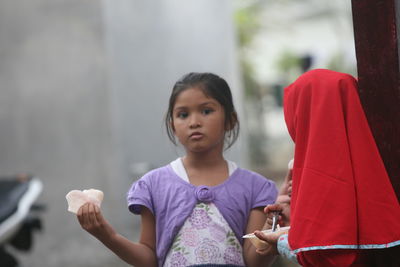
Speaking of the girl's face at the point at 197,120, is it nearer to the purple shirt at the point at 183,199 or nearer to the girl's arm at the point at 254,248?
the purple shirt at the point at 183,199

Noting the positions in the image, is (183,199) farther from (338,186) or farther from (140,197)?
(338,186)

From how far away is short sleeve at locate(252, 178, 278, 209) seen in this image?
2.52 meters

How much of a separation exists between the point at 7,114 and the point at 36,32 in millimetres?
876

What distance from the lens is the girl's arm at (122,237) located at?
88.2 inches

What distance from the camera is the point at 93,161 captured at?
734 cm

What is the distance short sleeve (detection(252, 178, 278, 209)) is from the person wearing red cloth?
0.45 metres

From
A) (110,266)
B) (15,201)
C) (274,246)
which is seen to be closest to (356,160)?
(274,246)

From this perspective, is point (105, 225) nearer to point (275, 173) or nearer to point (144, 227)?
point (144, 227)

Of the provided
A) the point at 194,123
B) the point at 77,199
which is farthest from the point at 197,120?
the point at 77,199

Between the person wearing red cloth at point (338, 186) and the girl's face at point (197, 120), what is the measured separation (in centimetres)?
50

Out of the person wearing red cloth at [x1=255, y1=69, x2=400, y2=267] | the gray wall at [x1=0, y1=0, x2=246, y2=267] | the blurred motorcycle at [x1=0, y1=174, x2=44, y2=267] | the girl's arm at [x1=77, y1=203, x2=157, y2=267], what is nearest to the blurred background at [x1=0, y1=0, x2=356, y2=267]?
the gray wall at [x1=0, y1=0, x2=246, y2=267]

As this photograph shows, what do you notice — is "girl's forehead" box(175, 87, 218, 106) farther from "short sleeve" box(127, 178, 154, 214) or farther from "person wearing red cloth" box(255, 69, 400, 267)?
"person wearing red cloth" box(255, 69, 400, 267)

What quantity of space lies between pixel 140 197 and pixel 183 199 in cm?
15

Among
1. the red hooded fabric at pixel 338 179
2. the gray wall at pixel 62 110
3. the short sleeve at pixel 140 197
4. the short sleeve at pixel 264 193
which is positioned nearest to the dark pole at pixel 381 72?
the red hooded fabric at pixel 338 179
